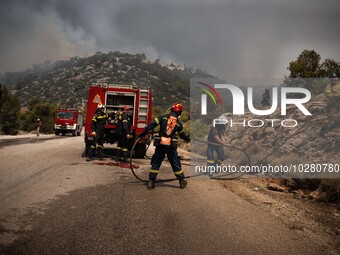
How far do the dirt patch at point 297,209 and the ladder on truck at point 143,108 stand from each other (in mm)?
5326

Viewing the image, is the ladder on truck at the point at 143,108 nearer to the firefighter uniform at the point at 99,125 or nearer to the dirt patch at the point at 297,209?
the firefighter uniform at the point at 99,125

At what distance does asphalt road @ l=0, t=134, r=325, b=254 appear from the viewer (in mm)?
3545

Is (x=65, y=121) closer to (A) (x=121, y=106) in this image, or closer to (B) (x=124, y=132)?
(A) (x=121, y=106)

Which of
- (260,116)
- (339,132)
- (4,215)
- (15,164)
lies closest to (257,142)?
(260,116)

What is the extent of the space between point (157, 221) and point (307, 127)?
12219mm

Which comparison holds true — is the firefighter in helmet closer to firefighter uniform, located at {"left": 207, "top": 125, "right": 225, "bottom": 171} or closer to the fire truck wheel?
the fire truck wheel

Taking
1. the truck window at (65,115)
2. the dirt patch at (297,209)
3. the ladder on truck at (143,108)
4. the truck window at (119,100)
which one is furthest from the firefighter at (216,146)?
the truck window at (65,115)

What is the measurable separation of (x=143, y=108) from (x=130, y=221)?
888cm

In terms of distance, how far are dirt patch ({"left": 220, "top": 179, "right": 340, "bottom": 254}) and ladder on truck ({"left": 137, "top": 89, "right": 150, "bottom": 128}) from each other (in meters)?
5.33

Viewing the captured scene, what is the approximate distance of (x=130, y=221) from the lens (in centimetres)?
439

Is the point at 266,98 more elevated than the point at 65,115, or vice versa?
the point at 266,98

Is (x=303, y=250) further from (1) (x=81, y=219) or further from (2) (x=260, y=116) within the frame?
(2) (x=260, y=116)

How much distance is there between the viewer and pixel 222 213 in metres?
5.12

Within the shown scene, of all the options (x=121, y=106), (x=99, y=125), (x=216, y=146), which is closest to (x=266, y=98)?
(x=121, y=106)
